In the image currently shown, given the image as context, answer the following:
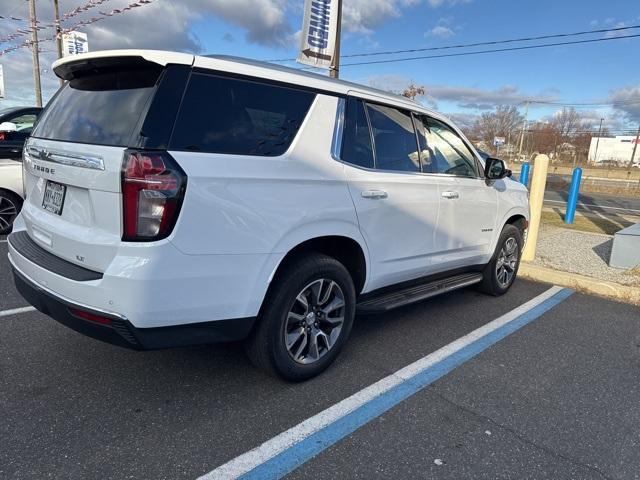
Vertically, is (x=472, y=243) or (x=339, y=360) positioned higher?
(x=472, y=243)

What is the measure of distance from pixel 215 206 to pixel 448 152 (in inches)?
101

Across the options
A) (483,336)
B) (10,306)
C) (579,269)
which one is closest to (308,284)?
(483,336)

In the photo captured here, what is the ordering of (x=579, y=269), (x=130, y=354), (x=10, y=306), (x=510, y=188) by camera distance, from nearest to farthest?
(x=130, y=354)
(x=10, y=306)
(x=510, y=188)
(x=579, y=269)

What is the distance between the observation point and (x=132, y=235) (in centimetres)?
226

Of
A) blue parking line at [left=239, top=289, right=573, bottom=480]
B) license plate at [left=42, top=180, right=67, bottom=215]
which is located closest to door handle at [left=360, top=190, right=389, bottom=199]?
blue parking line at [left=239, top=289, right=573, bottom=480]

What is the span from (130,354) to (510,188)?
3.99 m

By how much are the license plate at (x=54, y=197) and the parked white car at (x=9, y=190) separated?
4774mm

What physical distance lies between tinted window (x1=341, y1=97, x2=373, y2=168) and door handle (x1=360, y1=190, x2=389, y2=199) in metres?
0.19

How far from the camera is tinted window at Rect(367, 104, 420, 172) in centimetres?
348

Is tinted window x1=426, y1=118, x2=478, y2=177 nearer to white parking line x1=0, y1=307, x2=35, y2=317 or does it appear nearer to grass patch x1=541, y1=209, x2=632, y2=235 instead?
white parking line x1=0, y1=307, x2=35, y2=317

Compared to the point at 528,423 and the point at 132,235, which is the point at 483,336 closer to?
the point at 528,423

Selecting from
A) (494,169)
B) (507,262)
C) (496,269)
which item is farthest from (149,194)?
(507,262)

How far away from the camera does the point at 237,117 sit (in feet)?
8.54

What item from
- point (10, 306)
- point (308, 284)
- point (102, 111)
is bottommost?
point (10, 306)
